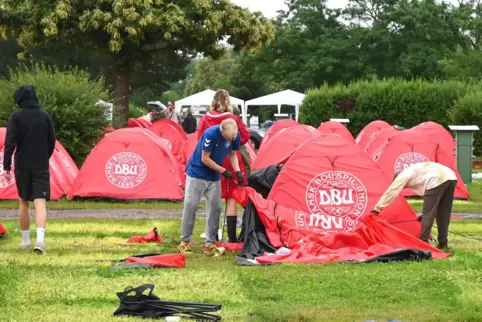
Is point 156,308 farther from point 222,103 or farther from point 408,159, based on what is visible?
point 408,159

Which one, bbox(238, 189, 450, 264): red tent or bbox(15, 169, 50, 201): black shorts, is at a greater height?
bbox(15, 169, 50, 201): black shorts

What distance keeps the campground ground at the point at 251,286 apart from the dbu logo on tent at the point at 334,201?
1.27m

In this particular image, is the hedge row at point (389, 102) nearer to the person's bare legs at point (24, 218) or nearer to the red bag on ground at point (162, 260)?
the person's bare legs at point (24, 218)

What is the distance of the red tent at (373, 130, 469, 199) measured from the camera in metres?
21.0

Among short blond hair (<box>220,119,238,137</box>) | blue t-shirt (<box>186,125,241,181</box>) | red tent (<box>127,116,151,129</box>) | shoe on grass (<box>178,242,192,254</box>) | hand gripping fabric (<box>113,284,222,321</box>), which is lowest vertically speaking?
shoe on grass (<box>178,242,192,254</box>)

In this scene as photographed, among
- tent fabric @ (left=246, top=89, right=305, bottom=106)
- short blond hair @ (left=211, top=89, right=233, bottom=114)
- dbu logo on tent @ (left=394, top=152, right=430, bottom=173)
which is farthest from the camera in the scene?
tent fabric @ (left=246, top=89, right=305, bottom=106)

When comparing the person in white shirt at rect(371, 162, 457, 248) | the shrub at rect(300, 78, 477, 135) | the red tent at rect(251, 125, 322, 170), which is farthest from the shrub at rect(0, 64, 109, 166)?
the shrub at rect(300, 78, 477, 135)

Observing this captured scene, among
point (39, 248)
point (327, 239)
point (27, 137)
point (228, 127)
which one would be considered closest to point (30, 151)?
point (27, 137)

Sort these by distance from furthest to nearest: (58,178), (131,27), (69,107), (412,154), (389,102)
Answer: (389,102), (131,27), (69,107), (412,154), (58,178)

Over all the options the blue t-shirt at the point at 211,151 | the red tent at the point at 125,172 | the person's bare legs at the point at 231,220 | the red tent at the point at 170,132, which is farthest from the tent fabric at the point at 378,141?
the blue t-shirt at the point at 211,151

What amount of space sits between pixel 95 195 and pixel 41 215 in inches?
270

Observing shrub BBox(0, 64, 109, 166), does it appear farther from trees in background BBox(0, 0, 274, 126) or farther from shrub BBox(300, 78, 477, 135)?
shrub BBox(300, 78, 477, 135)

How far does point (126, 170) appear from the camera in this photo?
19359 millimetres

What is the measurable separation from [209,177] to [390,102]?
26.7 meters
